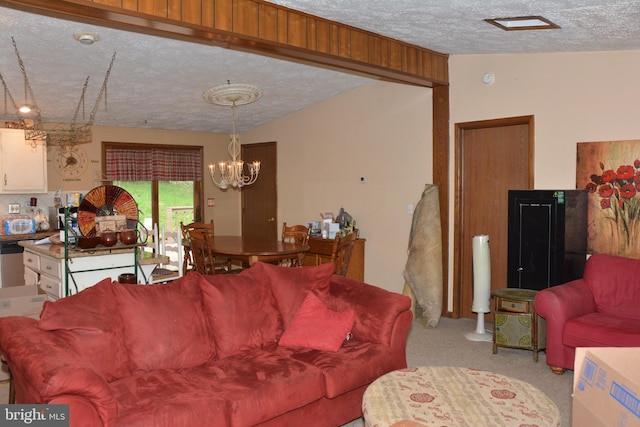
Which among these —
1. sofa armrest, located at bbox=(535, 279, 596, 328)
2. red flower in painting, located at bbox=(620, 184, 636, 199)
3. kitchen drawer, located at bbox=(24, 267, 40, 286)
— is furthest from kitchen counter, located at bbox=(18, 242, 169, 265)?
red flower in painting, located at bbox=(620, 184, 636, 199)

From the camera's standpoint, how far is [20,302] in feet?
12.4

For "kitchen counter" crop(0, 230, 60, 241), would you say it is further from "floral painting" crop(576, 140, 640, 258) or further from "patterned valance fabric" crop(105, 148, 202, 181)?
"floral painting" crop(576, 140, 640, 258)

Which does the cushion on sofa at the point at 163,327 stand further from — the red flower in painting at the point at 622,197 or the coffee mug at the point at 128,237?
the red flower in painting at the point at 622,197

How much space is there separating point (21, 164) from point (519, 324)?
580 centimetres

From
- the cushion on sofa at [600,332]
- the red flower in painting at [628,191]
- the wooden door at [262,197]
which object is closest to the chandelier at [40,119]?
the wooden door at [262,197]

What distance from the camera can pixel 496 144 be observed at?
547cm

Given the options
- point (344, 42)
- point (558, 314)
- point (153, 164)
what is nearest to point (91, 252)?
point (344, 42)

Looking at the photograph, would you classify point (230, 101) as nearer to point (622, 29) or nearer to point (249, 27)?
point (249, 27)

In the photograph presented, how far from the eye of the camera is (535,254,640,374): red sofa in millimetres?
3803

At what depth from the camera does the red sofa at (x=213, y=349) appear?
7.81 ft

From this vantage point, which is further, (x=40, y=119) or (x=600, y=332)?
(x=40, y=119)

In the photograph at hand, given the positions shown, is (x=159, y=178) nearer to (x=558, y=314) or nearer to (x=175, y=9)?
(x=175, y=9)

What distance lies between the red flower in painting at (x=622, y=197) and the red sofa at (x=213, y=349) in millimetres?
2271

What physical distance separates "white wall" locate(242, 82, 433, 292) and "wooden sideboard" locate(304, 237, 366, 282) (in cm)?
10
